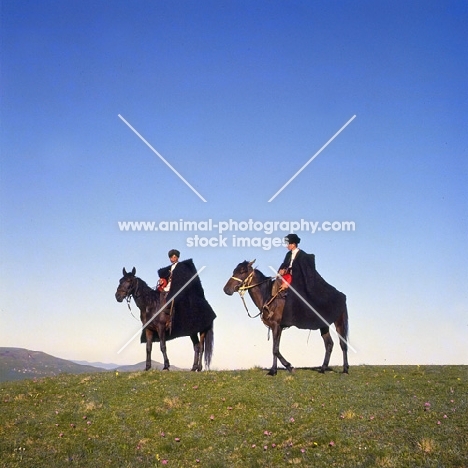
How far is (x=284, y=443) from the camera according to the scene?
12602 mm

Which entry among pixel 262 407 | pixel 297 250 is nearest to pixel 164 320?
pixel 297 250

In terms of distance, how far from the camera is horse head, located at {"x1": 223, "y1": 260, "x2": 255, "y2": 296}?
19516 mm

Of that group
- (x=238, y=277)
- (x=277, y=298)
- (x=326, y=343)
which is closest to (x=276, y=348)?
(x=277, y=298)

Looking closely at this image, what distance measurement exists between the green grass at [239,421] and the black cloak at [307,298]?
206 cm

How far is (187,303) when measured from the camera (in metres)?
22.9

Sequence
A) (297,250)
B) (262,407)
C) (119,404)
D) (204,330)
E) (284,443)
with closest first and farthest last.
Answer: (284,443) → (262,407) → (119,404) → (297,250) → (204,330)

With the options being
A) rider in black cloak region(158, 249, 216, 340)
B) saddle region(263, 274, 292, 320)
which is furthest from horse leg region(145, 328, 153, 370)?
saddle region(263, 274, 292, 320)

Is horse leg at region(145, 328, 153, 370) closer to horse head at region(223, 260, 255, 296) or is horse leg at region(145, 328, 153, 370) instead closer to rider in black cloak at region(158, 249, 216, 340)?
rider in black cloak at region(158, 249, 216, 340)

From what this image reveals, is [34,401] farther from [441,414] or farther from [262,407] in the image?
[441,414]

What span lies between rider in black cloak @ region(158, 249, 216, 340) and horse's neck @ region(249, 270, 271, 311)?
382 cm

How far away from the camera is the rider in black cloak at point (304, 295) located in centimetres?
2009

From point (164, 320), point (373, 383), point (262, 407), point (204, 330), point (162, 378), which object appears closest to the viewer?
point (262, 407)

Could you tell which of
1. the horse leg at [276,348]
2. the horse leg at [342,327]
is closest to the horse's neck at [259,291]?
the horse leg at [276,348]

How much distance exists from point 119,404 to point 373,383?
26.6ft
